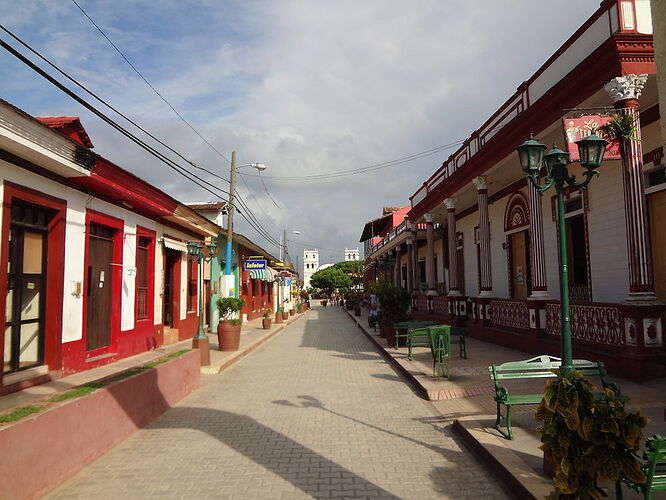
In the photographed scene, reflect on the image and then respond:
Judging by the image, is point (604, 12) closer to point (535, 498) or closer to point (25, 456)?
point (535, 498)

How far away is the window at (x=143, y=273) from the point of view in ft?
37.7

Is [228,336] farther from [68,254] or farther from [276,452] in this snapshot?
[276,452]

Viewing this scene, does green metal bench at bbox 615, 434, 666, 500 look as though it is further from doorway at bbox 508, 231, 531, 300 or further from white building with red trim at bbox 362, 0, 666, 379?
doorway at bbox 508, 231, 531, 300

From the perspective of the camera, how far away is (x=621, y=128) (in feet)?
23.6

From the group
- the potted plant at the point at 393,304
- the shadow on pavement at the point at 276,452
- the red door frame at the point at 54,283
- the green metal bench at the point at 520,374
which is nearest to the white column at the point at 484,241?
the potted plant at the point at 393,304

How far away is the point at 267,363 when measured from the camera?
460 inches

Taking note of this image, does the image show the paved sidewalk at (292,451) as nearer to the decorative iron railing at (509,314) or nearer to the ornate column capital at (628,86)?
the decorative iron railing at (509,314)

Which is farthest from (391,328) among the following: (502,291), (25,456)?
(25,456)

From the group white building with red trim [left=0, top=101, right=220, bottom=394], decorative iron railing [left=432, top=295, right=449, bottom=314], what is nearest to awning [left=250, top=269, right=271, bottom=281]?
decorative iron railing [left=432, top=295, right=449, bottom=314]

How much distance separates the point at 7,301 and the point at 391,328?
913 cm

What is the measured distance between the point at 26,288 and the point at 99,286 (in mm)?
2159

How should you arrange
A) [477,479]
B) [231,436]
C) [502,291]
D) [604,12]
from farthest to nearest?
1. [502,291]
2. [604,12]
3. [231,436]
4. [477,479]

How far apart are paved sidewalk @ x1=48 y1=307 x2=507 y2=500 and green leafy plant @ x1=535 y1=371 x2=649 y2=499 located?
1039 mm

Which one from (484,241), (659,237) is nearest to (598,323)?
(659,237)
